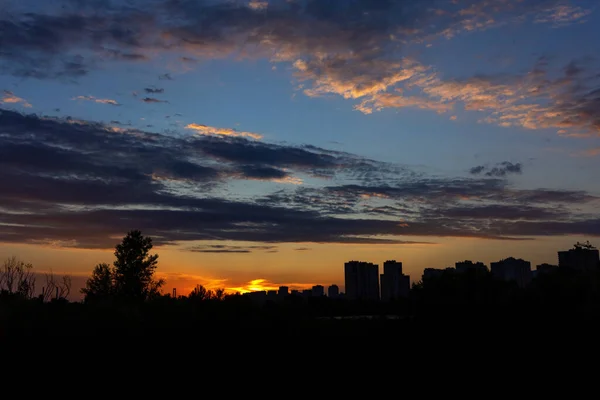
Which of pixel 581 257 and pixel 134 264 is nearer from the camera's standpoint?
pixel 581 257

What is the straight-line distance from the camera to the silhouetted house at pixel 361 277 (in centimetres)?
8781

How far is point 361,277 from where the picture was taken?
8856cm

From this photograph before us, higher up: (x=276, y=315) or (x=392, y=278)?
(x=392, y=278)

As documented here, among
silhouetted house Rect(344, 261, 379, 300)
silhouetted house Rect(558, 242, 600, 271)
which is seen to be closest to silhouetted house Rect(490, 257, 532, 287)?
silhouetted house Rect(558, 242, 600, 271)

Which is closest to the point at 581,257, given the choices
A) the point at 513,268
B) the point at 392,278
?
the point at 513,268

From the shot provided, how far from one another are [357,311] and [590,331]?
25754 mm

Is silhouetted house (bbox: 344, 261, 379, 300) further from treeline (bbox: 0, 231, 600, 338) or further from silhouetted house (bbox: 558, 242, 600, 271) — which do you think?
treeline (bbox: 0, 231, 600, 338)

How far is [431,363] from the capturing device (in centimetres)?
2317

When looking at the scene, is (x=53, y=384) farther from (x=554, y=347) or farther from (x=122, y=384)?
(x=554, y=347)

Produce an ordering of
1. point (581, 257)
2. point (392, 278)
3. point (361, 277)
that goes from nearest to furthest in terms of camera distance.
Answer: point (581, 257) → point (392, 278) → point (361, 277)

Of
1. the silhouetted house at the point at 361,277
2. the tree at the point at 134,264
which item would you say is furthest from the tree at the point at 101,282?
the silhouetted house at the point at 361,277

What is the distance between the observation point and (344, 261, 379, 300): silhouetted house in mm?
87812

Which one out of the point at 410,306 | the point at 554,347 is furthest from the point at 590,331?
the point at 410,306

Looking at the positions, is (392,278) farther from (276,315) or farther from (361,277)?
(276,315)
